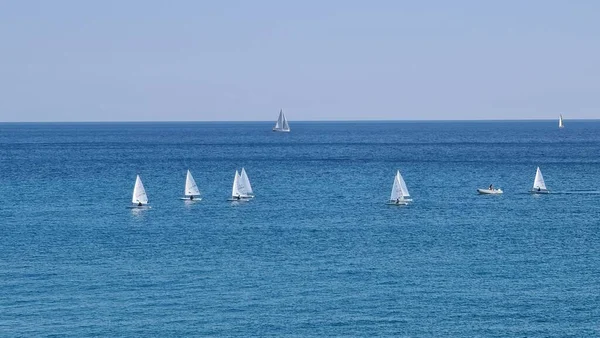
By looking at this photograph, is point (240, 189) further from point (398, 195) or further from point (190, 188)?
point (398, 195)

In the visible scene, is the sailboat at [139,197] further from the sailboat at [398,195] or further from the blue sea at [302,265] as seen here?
the sailboat at [398,195]

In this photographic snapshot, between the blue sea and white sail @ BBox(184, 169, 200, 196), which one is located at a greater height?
white sail @ BBox(184, 169, 200, 196)

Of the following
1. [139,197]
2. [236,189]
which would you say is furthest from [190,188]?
[139,197]

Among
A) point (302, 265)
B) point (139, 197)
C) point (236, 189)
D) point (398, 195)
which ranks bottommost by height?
point (302, 265)

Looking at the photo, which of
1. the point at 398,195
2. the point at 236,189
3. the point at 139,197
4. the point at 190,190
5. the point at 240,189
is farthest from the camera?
the point at 240,189

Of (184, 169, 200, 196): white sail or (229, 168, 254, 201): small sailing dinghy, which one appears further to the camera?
(229, 168, 254, 201): small sailing dinghy

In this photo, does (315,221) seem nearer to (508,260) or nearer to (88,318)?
(508,260)

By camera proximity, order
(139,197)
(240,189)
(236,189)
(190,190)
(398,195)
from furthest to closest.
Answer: (240,189) → (236,189) → (190,190) → (398,195) → (139,197)

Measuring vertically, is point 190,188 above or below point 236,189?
above

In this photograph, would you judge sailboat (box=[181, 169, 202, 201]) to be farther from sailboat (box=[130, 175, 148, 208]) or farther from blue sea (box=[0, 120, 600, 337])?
sailboat (box=[130, 175, 148, 208])

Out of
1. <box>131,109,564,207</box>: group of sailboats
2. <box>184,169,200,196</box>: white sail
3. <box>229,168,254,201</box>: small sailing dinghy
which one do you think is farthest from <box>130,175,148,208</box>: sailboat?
<box>229,168,254,201</box>: small sailing dinghy

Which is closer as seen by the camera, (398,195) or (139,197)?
(139,197)

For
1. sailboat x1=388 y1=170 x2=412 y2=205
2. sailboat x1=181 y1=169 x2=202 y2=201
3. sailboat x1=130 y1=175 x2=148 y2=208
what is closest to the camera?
sailboat x1=130 y1=175 x2=148 y2=208

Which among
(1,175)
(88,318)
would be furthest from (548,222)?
(1,175)
